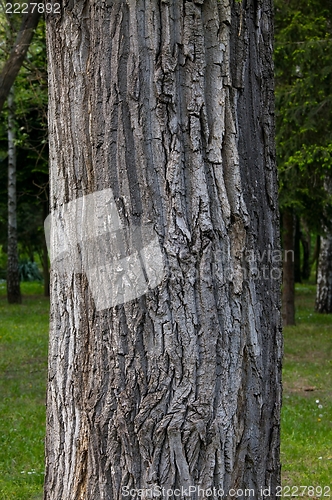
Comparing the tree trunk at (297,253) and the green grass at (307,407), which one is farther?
the tree trunk at (297,253)

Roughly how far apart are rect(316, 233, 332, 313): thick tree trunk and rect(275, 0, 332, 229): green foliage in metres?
4.02

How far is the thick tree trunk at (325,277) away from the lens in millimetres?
16750

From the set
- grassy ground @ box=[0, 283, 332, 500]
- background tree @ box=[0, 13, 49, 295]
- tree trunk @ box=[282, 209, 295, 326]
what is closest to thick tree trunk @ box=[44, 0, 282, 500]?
grassy ground @ box=[0, 283, 332, 500]

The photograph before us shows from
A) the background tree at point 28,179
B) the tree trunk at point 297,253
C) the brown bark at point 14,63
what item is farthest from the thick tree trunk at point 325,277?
the brown bark at point 14,63

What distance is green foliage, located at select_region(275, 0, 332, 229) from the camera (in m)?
10.9

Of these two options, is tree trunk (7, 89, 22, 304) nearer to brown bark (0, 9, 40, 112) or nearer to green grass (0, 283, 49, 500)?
green grass (0, 283, 49, 500)

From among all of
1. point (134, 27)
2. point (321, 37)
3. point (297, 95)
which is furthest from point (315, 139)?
point (134, 27)

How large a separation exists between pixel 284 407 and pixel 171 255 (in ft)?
19.7

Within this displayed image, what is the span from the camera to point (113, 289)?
236 cm

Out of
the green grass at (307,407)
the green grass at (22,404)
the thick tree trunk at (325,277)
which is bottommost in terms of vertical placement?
the green grass at (307,407)

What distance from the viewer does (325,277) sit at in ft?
55.9

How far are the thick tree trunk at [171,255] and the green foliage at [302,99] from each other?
327 inches

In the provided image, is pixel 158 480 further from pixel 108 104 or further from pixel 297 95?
pixel 297 95

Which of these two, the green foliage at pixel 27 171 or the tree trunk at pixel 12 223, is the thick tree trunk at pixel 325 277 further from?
the tree trunk at pixel 12 223
